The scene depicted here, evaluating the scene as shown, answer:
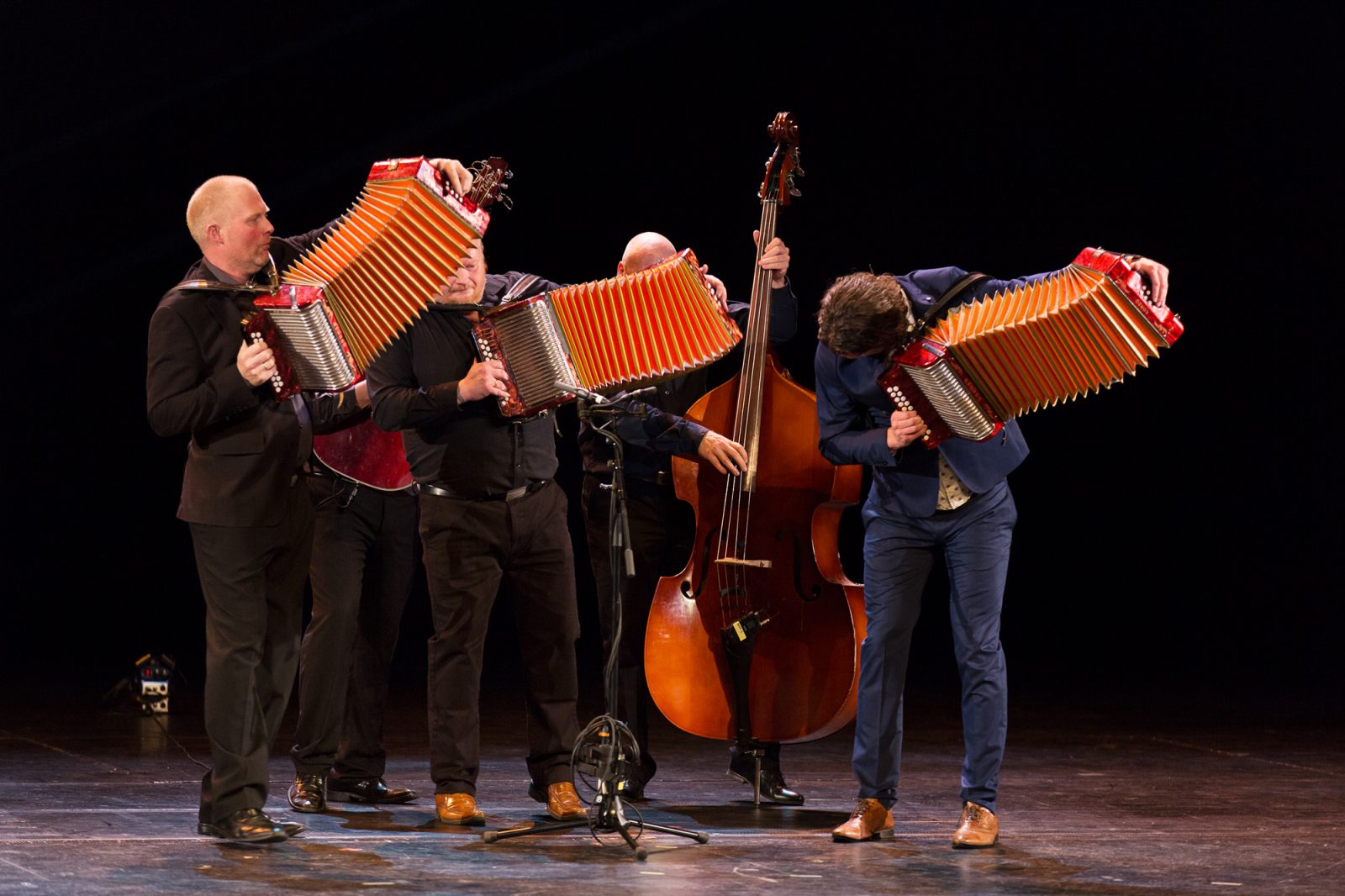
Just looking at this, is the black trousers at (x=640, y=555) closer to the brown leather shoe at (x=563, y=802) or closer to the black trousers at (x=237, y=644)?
the brown leather shoe at (x=563, y=802)

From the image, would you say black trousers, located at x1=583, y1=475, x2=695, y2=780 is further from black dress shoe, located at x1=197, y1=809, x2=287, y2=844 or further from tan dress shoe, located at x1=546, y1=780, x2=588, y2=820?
black dress shoe, located at x1=197, y1=809, x2=287, y2=844

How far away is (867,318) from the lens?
12.8 ft

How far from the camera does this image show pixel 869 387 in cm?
404

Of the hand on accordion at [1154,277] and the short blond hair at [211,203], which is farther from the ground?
the short blond hair at [211,203]

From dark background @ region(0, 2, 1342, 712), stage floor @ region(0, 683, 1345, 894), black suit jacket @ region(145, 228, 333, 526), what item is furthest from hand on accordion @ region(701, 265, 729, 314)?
dark background @ region(0, 2, 1342, 712)

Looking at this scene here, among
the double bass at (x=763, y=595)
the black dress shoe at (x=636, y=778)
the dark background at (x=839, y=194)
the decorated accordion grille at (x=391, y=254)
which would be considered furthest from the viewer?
the dark background at (x=839, y=194)

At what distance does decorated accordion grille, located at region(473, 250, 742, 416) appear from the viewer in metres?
3.83

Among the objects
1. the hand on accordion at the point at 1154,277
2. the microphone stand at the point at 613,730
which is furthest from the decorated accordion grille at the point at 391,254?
the hand on accordion at the point at 1154,277

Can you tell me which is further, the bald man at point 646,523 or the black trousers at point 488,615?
the bald man at point 646,523

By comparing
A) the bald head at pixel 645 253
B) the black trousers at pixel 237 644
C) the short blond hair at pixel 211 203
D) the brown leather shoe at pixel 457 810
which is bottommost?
the brown leather shoe at pixel 457 810

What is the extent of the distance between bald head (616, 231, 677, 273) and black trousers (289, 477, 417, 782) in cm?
97

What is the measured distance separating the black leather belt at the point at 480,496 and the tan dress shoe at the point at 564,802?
80 cm

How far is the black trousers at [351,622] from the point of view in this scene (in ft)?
14.5

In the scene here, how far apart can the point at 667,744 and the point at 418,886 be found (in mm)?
2565
